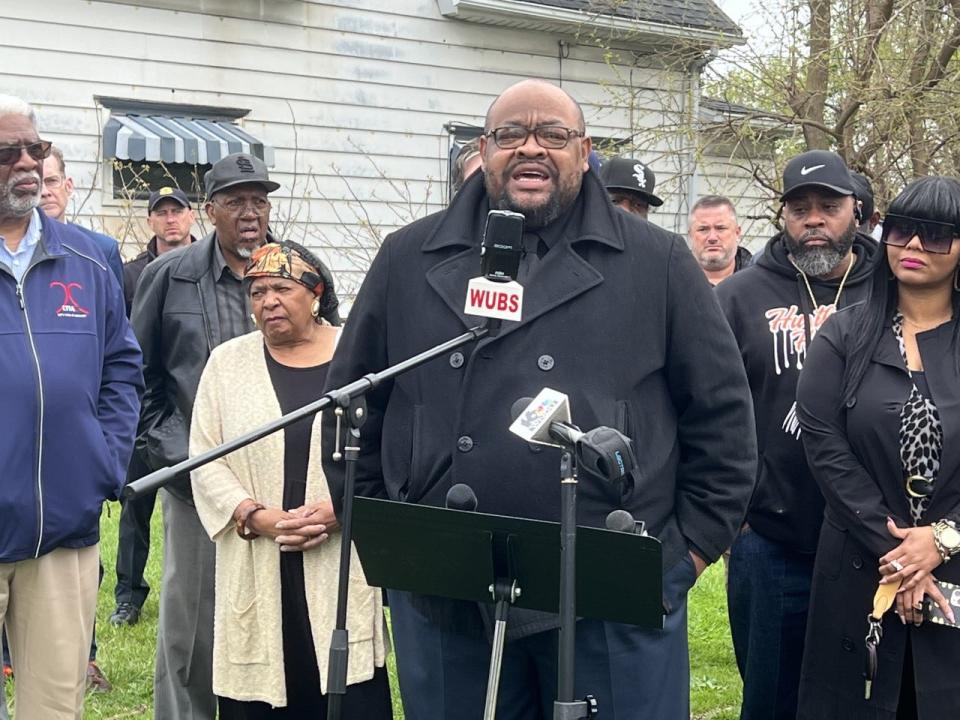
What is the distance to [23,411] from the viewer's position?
454 cm

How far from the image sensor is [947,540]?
172 inches

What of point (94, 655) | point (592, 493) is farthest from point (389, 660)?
point (592, 493)

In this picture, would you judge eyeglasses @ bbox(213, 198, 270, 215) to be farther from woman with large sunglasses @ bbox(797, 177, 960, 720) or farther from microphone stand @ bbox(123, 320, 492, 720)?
microphone stand @ bbox(123, 320, 492, 720)

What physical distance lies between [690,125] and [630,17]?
199 centimetres

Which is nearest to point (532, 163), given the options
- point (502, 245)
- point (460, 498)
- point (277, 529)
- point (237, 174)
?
point (502, 245)

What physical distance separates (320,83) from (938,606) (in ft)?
34.5

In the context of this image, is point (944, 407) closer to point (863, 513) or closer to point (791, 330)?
point (863, 513)

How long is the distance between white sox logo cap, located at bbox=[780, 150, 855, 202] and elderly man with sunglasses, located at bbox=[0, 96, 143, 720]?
286cm

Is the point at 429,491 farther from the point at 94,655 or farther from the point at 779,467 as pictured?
the point at 94,655

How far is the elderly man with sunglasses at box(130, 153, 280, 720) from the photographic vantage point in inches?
219

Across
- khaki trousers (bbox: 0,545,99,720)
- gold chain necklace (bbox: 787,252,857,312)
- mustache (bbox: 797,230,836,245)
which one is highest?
mustache (bbox: 797,230,836,245)

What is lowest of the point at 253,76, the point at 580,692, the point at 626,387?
the point at 580,692

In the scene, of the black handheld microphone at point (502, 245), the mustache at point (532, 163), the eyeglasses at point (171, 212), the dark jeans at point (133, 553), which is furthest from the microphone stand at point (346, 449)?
the eyeglasses at point (171, 212)

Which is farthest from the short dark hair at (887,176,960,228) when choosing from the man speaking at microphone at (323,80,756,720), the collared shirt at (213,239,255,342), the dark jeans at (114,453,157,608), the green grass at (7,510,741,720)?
the dark jeans at (114,453,157,608)
